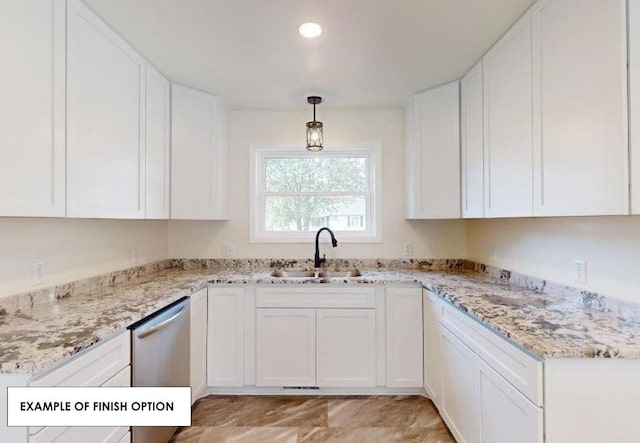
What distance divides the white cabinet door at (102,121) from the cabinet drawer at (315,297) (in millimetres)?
1039

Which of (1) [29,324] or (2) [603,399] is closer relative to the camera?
(2) [603,399]

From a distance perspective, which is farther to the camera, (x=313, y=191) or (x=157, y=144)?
(x=313, y=191)

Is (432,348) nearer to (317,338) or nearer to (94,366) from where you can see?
(317,338)

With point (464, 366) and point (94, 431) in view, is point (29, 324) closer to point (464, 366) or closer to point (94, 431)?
point (94, 431)

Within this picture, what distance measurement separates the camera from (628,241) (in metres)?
1.41

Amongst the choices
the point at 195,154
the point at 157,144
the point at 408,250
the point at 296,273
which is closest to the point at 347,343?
the point at 296,273

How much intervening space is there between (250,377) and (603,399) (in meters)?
2.07

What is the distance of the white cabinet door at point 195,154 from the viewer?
102 inches

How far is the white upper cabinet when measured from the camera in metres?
2.51

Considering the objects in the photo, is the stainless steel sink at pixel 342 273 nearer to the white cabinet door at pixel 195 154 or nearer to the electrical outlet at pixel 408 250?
the electrical outlet at pixel 408 250

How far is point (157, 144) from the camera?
2371 millimetres

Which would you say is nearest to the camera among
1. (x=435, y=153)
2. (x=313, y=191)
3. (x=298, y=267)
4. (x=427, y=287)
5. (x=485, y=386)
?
(x=485, y=386)

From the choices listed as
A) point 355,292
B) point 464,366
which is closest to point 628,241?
point 464,366

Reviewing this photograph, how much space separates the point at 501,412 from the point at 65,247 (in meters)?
2.33
